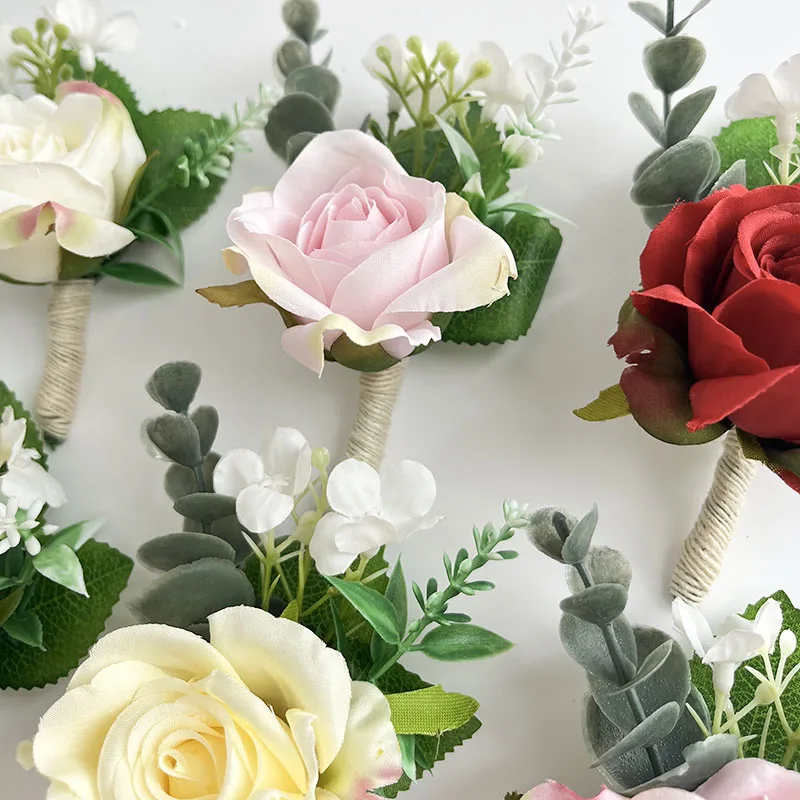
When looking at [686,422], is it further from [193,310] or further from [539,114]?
[193,310]

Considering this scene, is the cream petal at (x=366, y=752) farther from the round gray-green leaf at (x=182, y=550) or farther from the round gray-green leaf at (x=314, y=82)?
the round gray-green leaf at (x=314, y=82)

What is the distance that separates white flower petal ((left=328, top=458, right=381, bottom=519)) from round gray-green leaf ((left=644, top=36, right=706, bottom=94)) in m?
0.33

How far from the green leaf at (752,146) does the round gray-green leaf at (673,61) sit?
0.07 meters

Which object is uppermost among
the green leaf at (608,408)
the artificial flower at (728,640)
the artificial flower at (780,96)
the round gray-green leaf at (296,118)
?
the artificial flower at (780,96)


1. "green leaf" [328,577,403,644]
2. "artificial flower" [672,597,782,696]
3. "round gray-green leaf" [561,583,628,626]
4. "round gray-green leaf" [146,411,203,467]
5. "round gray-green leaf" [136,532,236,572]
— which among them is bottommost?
"round gray-green leaf" [136,532,236,572]

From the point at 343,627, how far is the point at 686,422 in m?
0.23

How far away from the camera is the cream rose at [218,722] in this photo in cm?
40

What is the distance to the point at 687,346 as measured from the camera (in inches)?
18.9

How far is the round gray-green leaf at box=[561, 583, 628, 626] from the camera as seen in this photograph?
15.0 inches

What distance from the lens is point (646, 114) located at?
550mm

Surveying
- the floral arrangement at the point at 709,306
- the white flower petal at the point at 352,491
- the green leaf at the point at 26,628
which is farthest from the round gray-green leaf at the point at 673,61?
the green leaf at the point at 26,628

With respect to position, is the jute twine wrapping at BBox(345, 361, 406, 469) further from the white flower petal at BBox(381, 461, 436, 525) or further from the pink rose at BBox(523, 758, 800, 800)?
the pink rose at BBox(523, 758, 800, 800)

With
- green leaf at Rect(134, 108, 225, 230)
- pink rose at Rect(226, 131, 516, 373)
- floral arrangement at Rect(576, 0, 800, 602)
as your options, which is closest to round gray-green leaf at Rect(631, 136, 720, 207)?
floral arrangement at Rect(576, 0, 800, 602)

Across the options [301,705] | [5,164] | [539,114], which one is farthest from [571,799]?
[5,164]
